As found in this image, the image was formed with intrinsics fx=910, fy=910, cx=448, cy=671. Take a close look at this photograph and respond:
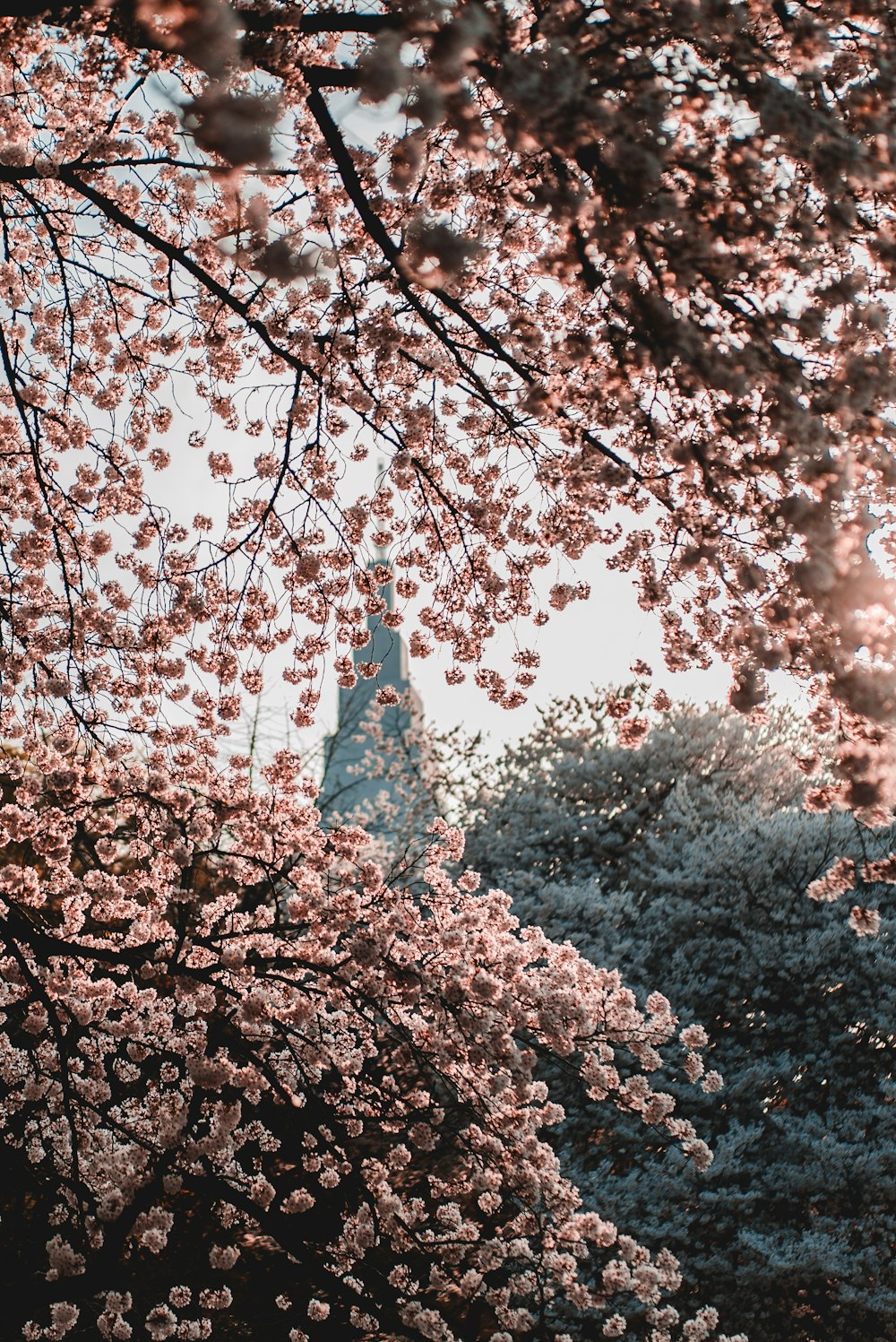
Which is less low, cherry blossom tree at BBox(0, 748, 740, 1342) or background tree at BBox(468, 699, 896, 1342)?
background tree at BBox(468, 699, 896, 1342)

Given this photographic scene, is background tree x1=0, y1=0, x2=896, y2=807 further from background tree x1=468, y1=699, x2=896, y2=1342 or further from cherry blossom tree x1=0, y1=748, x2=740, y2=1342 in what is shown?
background tree x1=468, y1=699, x2=896, y2=1342

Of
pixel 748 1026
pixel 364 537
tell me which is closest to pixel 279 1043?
pixel 364 537

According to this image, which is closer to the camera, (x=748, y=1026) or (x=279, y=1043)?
(x=279, y=1043)

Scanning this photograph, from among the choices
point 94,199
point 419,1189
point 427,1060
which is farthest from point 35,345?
point 419,1189

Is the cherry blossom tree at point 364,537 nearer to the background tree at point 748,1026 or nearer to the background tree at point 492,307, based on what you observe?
the background tree at point 492,307

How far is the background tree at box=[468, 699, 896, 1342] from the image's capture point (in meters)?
8.41

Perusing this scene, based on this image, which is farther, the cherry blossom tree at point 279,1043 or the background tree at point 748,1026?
the background tree at point 748,1026

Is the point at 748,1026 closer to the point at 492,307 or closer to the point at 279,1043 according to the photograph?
the point at 279,1043

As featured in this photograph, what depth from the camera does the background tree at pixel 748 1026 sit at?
8.41 meters

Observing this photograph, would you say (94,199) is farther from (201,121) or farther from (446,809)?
(446,809)

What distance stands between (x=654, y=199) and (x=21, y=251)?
4.43 metres

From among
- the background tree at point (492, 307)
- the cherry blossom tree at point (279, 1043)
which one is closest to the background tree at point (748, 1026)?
the cherry blossom tree at point (279, 1043)

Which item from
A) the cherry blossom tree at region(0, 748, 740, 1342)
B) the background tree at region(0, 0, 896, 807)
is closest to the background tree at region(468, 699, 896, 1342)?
the cherry blossom tree at region(0, 748, 740, 1342)

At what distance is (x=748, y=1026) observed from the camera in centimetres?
996
